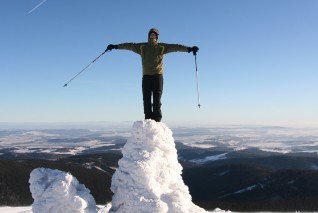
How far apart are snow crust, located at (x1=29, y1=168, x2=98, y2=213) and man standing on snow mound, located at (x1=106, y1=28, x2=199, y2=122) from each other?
9.11ft

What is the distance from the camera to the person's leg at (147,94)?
10778mm

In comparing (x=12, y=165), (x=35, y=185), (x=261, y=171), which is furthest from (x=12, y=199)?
(x=35, y=185)

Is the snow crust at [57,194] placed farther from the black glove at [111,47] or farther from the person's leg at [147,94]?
the black glove at [111,47]

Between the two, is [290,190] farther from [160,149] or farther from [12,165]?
[160,149]

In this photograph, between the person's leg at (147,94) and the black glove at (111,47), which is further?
the black glove at (111,47)

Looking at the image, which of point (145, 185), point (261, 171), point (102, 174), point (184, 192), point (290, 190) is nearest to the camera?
point (145, 185)

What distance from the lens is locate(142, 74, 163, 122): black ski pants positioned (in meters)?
10.8

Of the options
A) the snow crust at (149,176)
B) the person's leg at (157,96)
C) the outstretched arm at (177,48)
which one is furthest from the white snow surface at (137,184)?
the outstretched arm at (177,48)

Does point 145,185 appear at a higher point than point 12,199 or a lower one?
higher

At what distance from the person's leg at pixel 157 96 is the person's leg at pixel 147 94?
13 centimetres

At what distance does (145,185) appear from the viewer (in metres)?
9.56

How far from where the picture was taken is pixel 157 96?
10875 mm

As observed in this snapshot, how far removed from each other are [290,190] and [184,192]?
142 m

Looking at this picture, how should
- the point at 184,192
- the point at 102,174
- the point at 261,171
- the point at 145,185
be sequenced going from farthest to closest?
the point at 261,171, the point at 102,174, the point at 184,192, the point at 145,185
